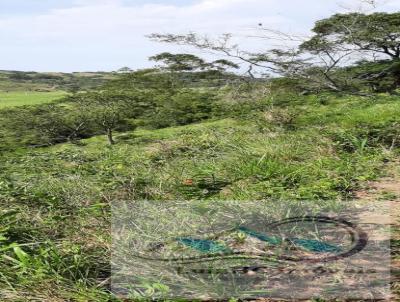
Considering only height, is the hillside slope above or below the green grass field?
above

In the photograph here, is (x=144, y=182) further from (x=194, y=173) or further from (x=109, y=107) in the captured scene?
(x=109, y=107)

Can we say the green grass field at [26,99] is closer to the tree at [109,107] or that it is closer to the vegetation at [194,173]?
the tree at [109,107]

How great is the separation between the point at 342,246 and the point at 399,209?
1172 millimetres

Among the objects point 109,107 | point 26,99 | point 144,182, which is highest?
point 144,182

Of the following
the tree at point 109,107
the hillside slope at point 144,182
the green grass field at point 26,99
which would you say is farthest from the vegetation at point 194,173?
the green grass field at point 26,99

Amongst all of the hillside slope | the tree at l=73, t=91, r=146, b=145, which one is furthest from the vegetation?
the tree at l=73, t=91, r=146, b=145

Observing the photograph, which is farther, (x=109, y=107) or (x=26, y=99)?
(x=26, y=99)

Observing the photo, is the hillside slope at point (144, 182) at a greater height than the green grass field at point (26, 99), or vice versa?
the hillside slope at point (144, 182)

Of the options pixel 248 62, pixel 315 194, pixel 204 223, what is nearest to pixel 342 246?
pixel 204 223

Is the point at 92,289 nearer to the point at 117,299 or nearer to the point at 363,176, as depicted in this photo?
the point at 117,299

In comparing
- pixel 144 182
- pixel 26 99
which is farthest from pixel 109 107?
pixel 26 99

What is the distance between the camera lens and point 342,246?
3.30 metres

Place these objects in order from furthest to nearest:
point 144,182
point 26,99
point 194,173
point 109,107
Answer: point 26,99 < point 109,107 < point 194,173 < point 144,182

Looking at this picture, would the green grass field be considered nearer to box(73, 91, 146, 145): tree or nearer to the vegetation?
box(73, 91, 146, 145): tree
